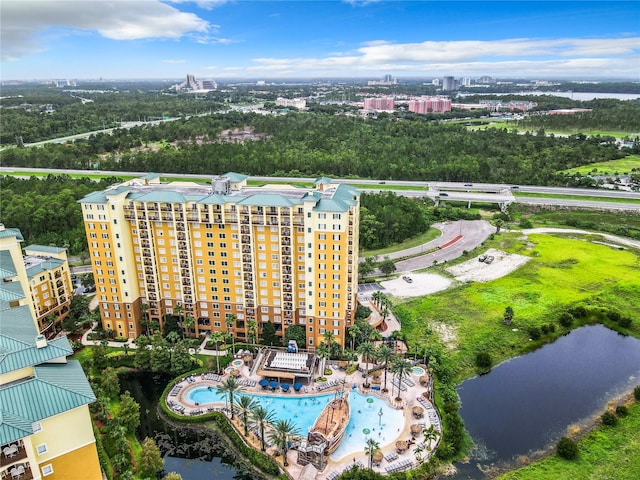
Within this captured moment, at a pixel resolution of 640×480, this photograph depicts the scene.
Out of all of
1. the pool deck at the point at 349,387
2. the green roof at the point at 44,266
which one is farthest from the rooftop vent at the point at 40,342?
the green roof at the point at 44,266

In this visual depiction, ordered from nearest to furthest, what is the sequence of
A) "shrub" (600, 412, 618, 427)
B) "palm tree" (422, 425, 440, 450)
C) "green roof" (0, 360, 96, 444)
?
"green roof" (0, 360, 96, 444) → "palm tree" (422, 425, 440, 450) → "shrub" (600, 412, 618, 427)

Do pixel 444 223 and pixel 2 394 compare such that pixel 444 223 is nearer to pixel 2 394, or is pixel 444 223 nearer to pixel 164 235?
pixel 164 235

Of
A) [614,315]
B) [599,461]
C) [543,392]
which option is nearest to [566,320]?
[614,315]

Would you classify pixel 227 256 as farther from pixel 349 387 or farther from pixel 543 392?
pixel 543 392

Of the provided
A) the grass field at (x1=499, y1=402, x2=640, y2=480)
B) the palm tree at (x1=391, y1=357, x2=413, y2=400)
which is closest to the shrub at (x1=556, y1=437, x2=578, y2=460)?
the grass field at (x1=499, y1=402, x2=640, y2=480)

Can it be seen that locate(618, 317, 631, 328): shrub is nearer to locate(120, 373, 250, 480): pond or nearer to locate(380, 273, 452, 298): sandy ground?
locate(380, 273, 452, 298): sandy ground

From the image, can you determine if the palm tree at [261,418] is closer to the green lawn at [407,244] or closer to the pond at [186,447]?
the pond at [186,447]

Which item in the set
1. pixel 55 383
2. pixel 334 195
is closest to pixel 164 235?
pixel 334 195
